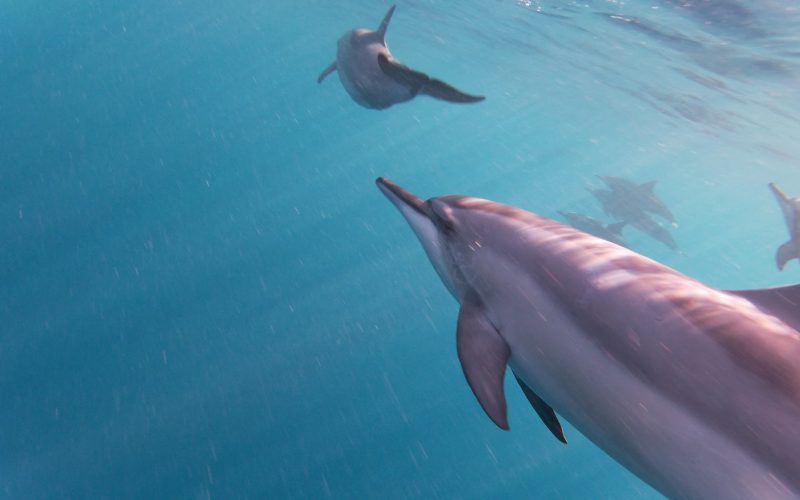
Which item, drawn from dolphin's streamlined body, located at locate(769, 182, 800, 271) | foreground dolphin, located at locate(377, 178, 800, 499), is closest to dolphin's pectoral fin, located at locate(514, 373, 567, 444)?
foreground dolphin, located at locate(377, 178, 800, 499)

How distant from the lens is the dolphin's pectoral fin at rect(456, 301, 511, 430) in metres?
2.98

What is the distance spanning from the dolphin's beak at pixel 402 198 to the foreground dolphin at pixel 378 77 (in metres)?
2.42

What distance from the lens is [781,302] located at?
258 cm

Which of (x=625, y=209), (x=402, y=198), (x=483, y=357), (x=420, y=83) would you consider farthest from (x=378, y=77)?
(x=625, y=209)

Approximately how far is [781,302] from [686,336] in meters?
0.55

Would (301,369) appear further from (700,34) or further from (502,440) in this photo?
(700,34)

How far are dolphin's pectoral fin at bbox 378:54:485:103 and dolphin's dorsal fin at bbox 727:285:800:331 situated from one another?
356cm

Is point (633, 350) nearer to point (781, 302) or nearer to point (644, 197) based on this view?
point (781, 302)

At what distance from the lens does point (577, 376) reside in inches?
110

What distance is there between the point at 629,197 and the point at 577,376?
52.7 ft

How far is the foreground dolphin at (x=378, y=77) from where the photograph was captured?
6.34 m

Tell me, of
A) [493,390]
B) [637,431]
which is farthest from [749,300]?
[493,390]

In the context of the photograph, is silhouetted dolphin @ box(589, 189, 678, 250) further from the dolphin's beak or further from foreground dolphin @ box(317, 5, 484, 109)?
the dolphin's beak

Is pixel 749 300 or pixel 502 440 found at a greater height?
pixel 749 300
